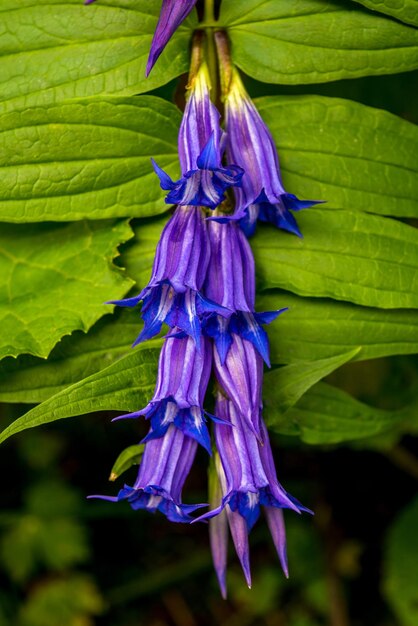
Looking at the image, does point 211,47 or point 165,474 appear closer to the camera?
point 165,474

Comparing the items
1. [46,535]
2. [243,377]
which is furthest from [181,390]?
[46,535]

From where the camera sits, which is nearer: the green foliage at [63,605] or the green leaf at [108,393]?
the green leaf at [108,393]

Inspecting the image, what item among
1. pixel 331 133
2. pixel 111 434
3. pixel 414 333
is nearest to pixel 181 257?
pixel 331 133

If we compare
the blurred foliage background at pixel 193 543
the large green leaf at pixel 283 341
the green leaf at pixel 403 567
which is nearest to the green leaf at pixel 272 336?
the large green leaf at pixel 283 341

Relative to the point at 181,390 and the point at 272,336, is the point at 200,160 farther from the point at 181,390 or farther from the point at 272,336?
the point at 272,336

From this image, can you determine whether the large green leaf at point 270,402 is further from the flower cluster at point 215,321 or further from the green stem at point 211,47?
the green stem at point 211,47

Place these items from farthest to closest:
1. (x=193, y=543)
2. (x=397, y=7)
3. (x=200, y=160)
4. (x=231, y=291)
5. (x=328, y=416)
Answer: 1. (x=193, y=543)
2. (x=328, y=416)
3. (x=397, y=7)
4. (x=231, y=291)
5. (x=200, y=160)

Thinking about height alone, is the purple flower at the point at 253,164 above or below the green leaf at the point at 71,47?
below
